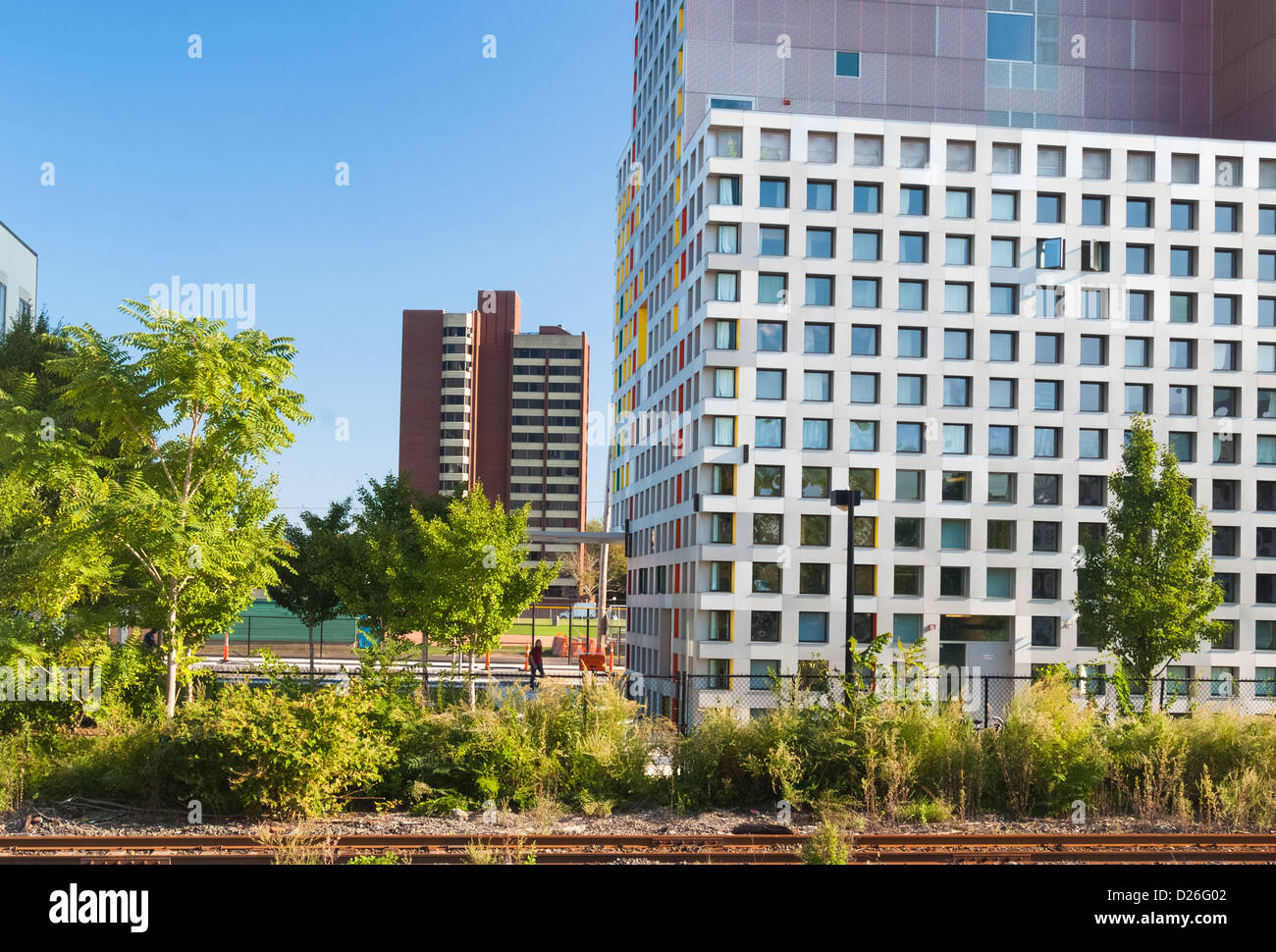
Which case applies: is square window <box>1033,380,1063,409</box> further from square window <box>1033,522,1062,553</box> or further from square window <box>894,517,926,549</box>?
square window <box>894,517,926,549</box>

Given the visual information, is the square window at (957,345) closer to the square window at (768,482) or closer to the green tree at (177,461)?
the square window at (768,482)

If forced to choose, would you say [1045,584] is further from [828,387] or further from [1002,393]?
[828,387]

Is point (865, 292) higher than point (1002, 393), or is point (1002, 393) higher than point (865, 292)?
point (865, 292)

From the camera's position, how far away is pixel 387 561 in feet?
110

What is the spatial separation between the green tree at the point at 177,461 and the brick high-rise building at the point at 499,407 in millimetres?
135863

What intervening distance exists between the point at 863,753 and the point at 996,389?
33005 millimetres

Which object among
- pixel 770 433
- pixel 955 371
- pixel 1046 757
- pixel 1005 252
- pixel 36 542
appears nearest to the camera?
pixel 1046 757

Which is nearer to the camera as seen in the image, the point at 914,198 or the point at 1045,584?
the point at 1045,584

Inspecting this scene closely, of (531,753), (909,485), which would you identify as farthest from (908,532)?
(531,753)

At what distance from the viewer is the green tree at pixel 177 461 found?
16.6 m

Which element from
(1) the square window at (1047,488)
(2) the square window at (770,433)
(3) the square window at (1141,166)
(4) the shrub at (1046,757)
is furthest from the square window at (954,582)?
(4) the shrub at (1046,757)

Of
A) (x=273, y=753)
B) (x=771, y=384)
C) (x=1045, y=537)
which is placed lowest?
(x=273, y=753)

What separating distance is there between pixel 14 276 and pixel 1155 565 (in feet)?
145

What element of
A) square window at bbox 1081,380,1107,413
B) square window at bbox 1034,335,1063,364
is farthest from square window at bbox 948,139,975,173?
square window at bbox 1081,380,1107,413
